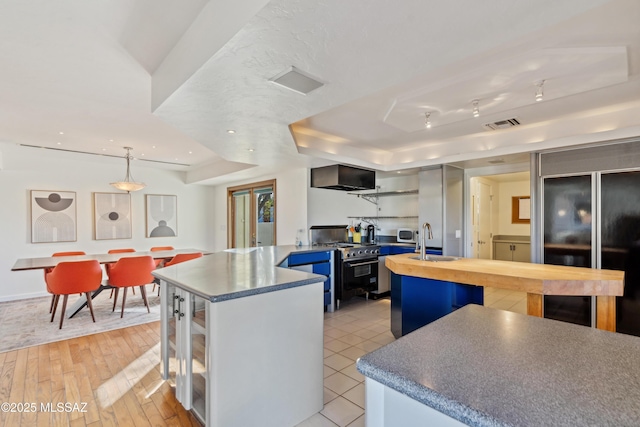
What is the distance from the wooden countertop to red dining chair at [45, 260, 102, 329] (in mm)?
3754

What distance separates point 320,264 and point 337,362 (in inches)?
61.8

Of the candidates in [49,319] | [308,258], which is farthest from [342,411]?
[49,319]

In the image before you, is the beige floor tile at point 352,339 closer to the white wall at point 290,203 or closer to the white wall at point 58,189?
the white wall at point 290,203

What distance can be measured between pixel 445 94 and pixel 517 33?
1135 mm

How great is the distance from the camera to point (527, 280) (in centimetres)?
204

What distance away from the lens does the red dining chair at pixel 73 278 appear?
3701 millimetres

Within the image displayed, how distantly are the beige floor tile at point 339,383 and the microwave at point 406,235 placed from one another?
119 inches

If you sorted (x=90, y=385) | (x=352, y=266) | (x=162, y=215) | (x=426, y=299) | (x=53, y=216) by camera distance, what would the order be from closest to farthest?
1. (x=90, y=385)
2. (x=426, y=299)
3. (x=352, y=266)
4. (x=53, y=216)
5. (x=162, y=215)

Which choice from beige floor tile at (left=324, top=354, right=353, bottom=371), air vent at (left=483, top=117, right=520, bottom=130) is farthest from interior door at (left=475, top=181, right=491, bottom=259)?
beige floor tile at (left=324, top=354, right=353, bottom=371)

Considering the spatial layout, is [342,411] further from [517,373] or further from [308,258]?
[308,258]

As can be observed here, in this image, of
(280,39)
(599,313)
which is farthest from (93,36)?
(599,313)

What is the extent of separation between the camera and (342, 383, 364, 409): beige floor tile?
A: 2213mm

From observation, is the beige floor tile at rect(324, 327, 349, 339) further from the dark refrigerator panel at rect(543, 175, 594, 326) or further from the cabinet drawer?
the dark refrigerator panel at rect(543, 175, 594, 326)

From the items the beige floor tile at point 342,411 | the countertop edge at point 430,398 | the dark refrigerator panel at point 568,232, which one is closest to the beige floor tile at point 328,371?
the beige floor tile at point 342,411
